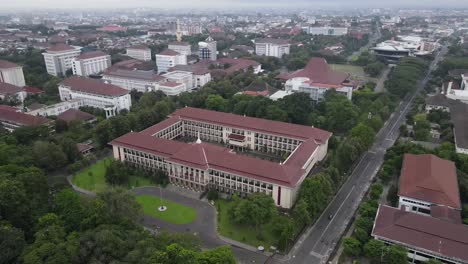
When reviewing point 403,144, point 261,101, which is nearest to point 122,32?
point 261,101

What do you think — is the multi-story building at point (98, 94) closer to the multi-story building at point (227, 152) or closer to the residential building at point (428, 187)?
the multi-story building at point (227, 152)

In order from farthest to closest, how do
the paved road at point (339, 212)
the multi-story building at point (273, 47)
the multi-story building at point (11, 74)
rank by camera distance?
the multi-story building at point (273, 47)
the multi-story building at point (11, 74)
the paved road at point (339, 212)

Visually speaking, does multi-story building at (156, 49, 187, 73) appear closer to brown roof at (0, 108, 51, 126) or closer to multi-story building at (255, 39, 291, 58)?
multi-story building at (255, 39, 291, 58)

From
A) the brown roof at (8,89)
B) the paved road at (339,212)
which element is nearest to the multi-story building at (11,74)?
the brown roof at (8,89)

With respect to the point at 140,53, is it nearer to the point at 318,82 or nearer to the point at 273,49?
the point at 273,49

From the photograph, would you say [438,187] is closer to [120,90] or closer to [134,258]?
[134,258]

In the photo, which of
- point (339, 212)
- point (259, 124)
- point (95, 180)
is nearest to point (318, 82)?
point (259, 124)
